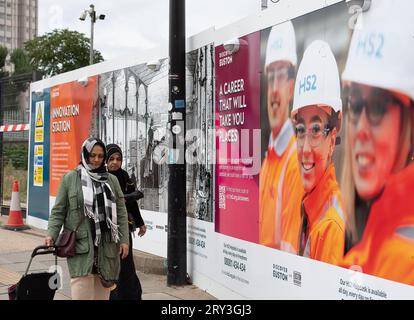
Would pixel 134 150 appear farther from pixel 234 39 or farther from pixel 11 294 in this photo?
pixel 11 294

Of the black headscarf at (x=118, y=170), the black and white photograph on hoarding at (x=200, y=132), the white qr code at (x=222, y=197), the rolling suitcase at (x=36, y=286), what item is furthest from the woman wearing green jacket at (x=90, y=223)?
the black and white photograph on hoarding at (x=200, y=132)

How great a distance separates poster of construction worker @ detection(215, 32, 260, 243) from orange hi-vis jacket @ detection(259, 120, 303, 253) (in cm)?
17

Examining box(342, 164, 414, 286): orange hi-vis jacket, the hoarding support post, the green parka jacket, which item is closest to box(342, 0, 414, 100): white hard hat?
box(342, 164, 414, 286): orange hi-vis jacket

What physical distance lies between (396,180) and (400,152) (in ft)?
0.67

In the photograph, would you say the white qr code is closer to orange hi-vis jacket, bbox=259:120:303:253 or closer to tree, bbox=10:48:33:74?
orange hi-vis jacket, bbox=259:120:303:253

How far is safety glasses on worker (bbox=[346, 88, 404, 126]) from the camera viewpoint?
4195mm

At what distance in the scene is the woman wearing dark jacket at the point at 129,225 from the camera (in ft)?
18.4

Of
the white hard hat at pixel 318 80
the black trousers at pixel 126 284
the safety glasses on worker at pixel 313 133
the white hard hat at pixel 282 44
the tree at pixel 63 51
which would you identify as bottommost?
the black trousers at pixel 126 284

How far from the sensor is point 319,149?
4.99 meters

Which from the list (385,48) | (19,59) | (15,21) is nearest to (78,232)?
(385,48)

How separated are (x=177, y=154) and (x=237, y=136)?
102 centimetres

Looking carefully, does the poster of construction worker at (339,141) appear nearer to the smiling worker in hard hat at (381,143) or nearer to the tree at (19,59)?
the smiling worker in hard hat at (381,143)

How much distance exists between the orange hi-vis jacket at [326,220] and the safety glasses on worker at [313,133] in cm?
28

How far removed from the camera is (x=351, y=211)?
15.0ft
